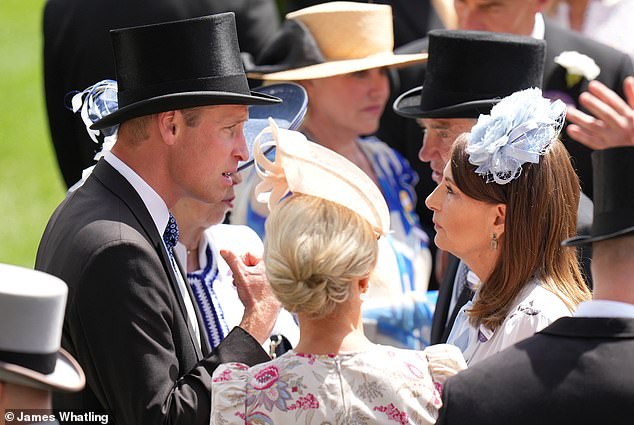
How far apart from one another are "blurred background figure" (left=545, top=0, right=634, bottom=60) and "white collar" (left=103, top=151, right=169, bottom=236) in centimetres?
374

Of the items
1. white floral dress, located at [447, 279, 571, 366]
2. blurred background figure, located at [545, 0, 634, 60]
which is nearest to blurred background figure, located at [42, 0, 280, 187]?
blurred background figure, located at [545, 0, 634, 60]

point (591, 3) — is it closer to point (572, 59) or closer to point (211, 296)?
point (572, 59)

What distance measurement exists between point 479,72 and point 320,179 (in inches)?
70.4

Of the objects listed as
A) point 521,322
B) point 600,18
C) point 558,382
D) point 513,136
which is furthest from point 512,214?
point 600,18

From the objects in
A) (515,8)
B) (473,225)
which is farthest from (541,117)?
(515,8)

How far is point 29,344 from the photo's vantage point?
275 cm

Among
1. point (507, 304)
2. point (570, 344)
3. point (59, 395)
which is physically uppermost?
point (570, 344)

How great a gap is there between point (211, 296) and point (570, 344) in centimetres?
163

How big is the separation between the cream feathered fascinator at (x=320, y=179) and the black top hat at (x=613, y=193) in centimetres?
62

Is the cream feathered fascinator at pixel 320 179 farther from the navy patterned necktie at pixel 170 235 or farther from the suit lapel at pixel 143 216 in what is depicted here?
the navy patterned necktie at pixel 170 235

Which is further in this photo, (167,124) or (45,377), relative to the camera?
(167,124)

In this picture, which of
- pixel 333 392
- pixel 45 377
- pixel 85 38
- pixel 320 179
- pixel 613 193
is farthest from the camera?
pixel 85 38

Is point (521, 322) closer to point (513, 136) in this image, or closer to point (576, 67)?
point (513, 136)

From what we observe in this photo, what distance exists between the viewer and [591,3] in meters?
7.32
